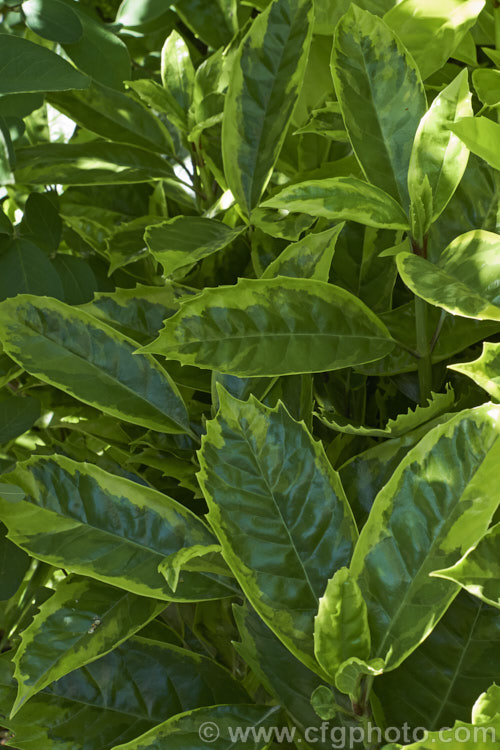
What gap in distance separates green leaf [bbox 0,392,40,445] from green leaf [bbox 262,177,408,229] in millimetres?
355

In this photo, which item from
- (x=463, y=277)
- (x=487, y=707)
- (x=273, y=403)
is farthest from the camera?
(x=273, y=403)

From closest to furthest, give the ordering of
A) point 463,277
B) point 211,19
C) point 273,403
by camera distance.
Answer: point 463,277
point 273,403
point 211,19

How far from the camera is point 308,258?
2.02 ft

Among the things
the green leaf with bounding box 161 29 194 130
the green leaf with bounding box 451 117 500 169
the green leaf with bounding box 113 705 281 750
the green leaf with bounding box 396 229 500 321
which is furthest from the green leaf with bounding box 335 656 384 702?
the green leaf with bounding box 161 29 194 130

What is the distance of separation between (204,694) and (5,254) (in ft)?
1.54

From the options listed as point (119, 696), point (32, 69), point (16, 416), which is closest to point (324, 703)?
point (119, 696)

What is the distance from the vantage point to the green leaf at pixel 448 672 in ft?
1.79

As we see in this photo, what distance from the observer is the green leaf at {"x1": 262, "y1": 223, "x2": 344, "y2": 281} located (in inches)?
23.7

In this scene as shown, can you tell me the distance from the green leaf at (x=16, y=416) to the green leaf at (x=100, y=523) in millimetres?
179

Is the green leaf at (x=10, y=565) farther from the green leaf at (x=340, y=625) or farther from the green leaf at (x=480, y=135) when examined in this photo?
the green leaf at (x=480, y=135)

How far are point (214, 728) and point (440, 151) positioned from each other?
1.48 feet

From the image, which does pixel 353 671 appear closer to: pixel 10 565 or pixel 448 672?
pixel 448 672

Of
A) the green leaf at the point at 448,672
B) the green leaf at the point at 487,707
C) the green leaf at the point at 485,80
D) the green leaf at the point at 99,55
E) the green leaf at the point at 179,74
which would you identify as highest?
the green leaf at the point at 99,55

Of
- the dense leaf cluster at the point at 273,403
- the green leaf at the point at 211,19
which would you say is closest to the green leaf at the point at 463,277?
the dense leaf cluster at the point at 273,403
